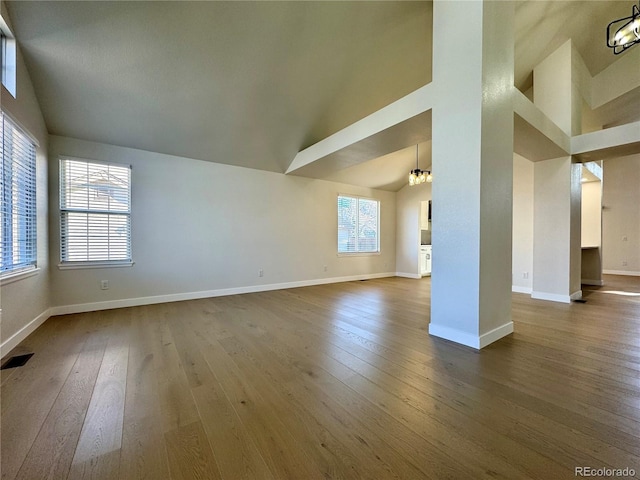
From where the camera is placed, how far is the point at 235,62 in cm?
312

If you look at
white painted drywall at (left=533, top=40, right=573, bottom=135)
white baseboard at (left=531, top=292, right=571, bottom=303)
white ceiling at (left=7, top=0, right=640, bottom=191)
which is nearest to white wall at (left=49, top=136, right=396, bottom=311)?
white ceiling at (left=7, top=0, right=640, bottom=191)

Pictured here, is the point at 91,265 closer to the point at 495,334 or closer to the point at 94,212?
the point at 94,212

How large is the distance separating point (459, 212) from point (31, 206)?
4.58m

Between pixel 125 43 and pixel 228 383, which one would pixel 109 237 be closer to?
pixel 125 43

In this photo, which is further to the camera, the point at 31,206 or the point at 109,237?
the point at 109,237

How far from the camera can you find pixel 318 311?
141 inches

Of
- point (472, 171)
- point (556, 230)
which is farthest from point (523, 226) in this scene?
point (472, 171)

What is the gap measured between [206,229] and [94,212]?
1501 mm

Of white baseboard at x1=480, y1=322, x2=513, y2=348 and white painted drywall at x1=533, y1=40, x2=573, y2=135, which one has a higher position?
white painted drywall at x1=533, y1=40, x2=573, y2=135

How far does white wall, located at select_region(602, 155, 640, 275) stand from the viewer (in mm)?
7102

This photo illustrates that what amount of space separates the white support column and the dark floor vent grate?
3.64 metres

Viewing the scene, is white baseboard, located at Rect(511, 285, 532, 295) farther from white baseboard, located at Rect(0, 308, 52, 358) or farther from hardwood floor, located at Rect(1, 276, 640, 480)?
A: white baseboard, located at Rect(0, 308, 52, 358)

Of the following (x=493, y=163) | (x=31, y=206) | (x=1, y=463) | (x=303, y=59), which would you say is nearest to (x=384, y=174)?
(x=303, y=59)

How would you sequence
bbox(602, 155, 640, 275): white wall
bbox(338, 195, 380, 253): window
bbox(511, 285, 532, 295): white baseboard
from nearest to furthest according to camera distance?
bbox(511, 285, 532, 295): white baseboard
bbox(338, 195, 380, 253): window
bbox(602, 155, 640, 275): white wall
